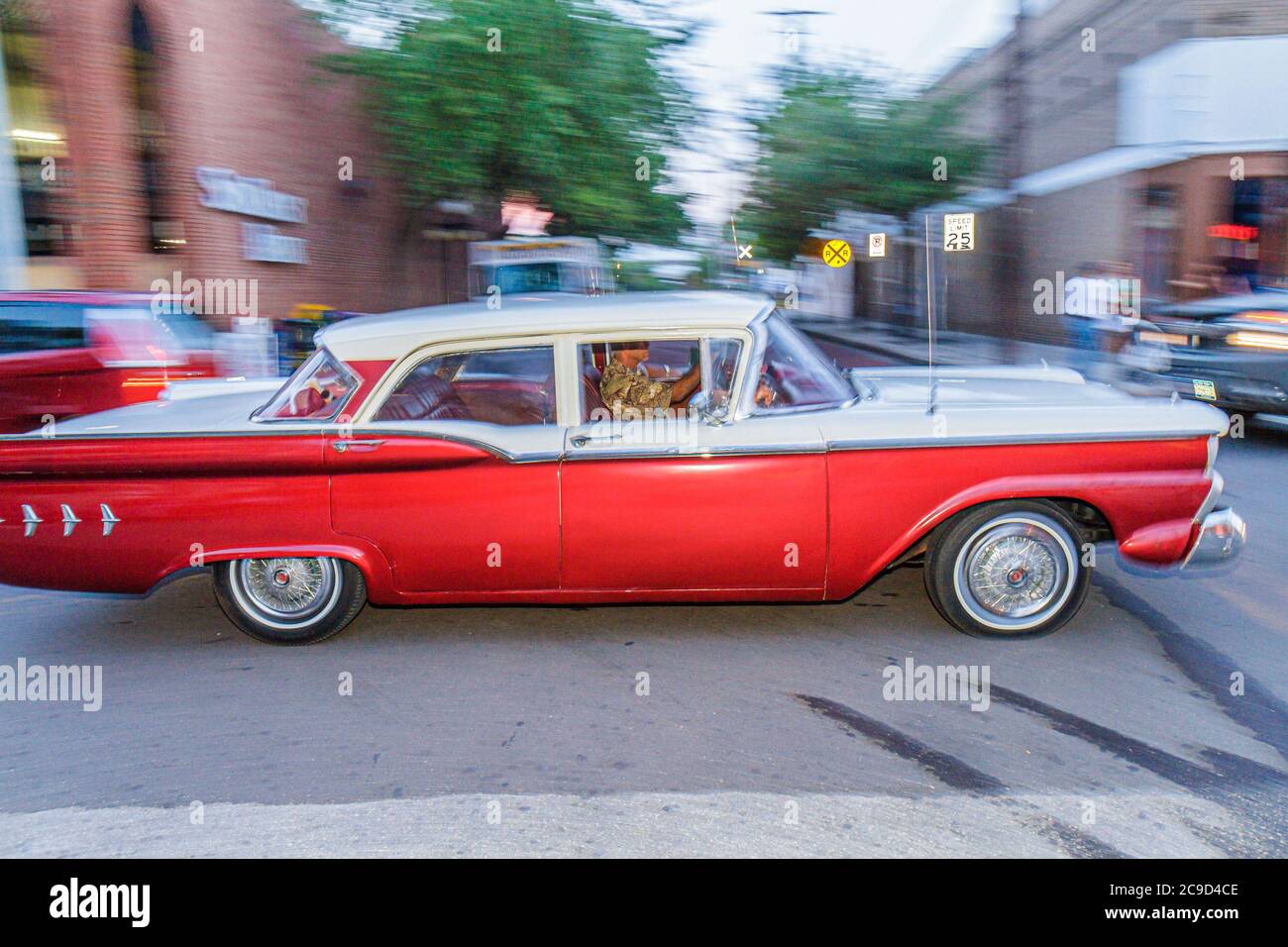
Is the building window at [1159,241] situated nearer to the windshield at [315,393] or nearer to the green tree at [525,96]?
the green tree at [525,96]

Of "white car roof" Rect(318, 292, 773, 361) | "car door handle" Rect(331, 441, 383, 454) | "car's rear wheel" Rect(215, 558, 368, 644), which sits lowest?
"car's rear wheel" Rect(215, 558, 368, 644)

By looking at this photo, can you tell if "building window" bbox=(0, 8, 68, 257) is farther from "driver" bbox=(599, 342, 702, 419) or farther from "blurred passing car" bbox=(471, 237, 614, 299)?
"driver" bbox=(599, 342, 702, 419)

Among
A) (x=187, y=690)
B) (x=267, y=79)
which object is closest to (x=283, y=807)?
(x=187, y=690)

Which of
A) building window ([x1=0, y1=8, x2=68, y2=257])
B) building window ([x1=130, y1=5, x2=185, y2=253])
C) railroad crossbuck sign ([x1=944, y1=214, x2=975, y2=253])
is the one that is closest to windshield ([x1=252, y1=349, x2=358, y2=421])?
railroad crossbuck sign ([x1=944, y1=214, x2=975, y2=253])

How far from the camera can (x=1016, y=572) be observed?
448 cm

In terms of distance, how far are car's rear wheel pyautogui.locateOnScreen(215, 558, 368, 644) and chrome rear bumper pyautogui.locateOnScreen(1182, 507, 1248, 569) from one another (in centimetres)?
373

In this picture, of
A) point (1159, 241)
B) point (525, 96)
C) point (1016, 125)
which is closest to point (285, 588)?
point (1016, 125)

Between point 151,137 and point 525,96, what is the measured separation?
19.7ft

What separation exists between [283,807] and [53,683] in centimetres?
181

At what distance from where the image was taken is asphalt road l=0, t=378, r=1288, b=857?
10.1ft

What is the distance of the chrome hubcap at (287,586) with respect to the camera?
459 centimetres

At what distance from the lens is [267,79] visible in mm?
18266

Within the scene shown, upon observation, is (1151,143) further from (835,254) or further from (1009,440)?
(1009,440)
